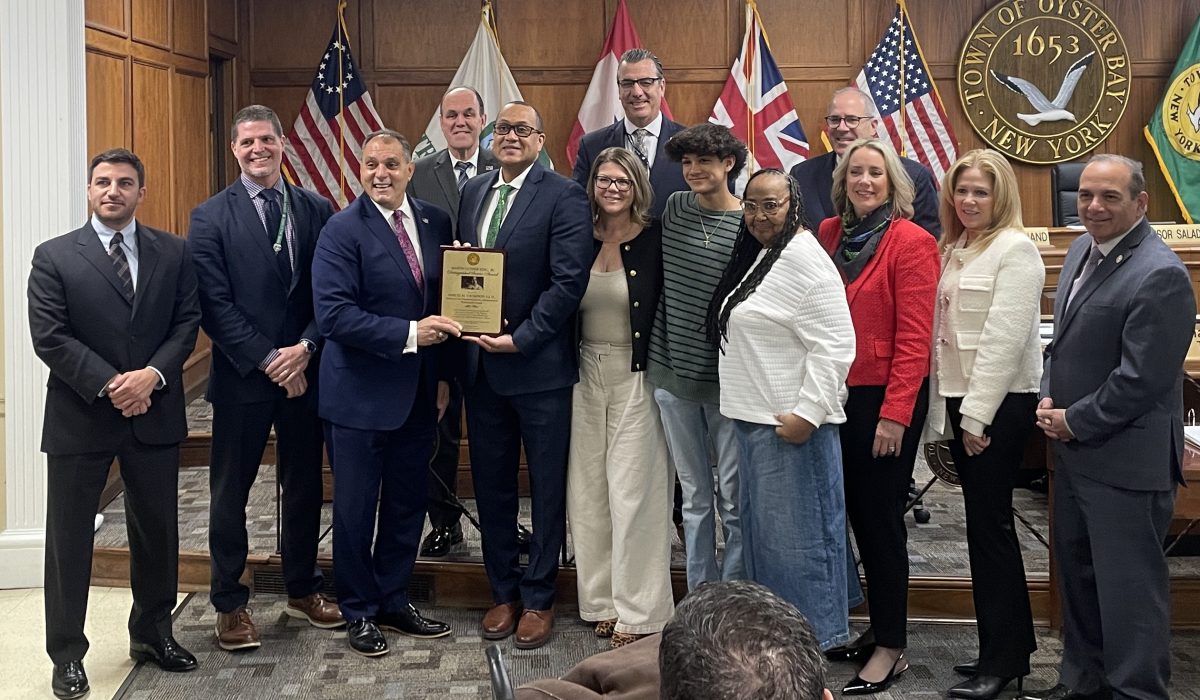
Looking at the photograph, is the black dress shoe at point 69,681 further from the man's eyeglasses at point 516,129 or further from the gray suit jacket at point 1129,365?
the gray suit jacket at point 1129,365

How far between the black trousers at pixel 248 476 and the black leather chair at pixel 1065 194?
5.02 meters

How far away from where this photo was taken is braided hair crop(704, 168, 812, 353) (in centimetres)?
333

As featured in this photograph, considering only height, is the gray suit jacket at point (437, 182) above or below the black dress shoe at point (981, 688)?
above

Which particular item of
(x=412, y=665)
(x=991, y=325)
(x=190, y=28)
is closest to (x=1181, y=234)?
(x=991, y=325)

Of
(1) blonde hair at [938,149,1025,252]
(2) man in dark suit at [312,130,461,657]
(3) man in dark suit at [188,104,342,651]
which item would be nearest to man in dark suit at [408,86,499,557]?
(2) man in dark suit at [312,130,461,657]

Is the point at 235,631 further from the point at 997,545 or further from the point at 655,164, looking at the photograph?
the point at 997,545

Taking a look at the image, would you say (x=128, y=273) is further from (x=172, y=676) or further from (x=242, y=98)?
(x=242, y=98)

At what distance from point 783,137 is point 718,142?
432cm

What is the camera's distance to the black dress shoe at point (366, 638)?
3.85 metres

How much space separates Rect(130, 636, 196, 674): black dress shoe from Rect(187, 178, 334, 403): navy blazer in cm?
74

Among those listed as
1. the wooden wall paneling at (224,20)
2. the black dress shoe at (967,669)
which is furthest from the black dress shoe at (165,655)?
the wooden wall paneling at (224,20)

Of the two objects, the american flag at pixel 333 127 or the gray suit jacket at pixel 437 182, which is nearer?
the gray suit jacket at pixel 437 182

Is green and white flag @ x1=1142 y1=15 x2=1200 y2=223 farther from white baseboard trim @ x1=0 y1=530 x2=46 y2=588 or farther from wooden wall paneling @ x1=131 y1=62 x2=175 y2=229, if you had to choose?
white baseboard trim @ x1=0 y1=530 x2=46 y2=588

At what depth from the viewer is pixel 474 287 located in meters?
3.75
